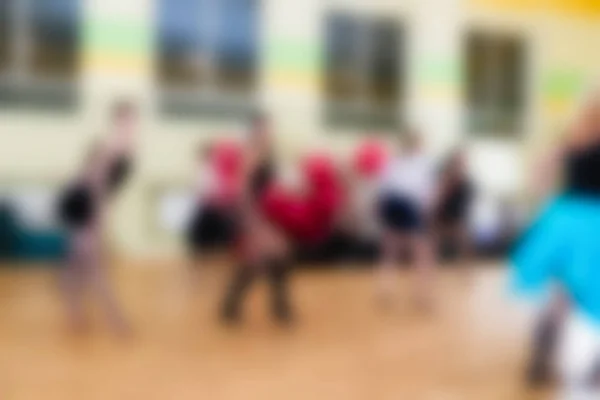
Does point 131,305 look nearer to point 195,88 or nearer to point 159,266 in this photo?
point 159,266

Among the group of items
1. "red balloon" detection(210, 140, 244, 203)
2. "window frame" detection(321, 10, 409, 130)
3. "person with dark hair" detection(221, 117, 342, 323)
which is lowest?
"person with dark hair" detection(221, 117, 342, 323)

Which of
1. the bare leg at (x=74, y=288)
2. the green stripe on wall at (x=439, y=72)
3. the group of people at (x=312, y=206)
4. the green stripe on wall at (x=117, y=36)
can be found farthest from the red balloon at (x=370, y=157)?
the bare leg at (x=74, y=288)

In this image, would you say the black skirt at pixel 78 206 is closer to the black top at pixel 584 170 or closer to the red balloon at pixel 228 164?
the red balloon at pixel 228 164

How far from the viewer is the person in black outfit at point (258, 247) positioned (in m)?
2.67

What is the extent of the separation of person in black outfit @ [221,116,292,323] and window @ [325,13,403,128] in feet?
0.78

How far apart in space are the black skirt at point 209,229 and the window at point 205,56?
338mm

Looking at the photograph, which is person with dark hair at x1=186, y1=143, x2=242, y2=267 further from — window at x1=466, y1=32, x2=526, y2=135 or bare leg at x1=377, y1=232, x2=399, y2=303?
window at x1=466, y1=32, x2=526, y2=135

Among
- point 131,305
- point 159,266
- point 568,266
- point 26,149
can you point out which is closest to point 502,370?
point 568,266

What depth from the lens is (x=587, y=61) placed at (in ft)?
8.34

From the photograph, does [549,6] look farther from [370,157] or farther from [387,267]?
[387,267]

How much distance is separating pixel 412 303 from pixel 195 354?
38.1 inches

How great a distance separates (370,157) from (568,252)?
0.64 metres

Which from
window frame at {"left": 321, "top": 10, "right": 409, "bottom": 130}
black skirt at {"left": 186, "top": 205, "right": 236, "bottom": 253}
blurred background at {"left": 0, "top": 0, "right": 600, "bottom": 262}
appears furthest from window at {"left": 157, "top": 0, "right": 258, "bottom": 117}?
black skirt at {"left": 186, "top": 205, "right": 236, "bottom": 253}

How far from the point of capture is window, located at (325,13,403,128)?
2.52 m
